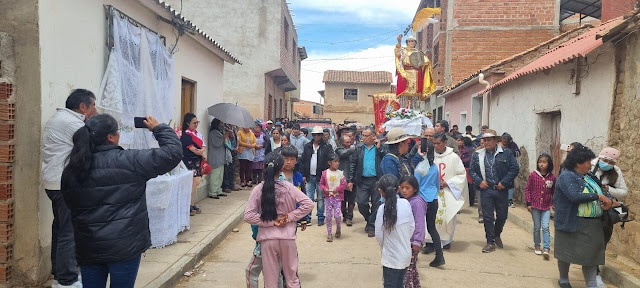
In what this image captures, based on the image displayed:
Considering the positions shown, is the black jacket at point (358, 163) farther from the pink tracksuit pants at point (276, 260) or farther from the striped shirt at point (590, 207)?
the pink tracksuit pants at point (276, 260)

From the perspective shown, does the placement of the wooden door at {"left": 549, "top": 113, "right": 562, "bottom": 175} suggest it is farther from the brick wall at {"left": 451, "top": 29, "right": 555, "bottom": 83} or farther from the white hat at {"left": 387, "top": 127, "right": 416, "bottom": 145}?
the brick wall at {"left": 451, "top": 29, "right": 555, "bottom": 83}

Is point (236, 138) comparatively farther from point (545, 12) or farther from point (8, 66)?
point (545, 12)

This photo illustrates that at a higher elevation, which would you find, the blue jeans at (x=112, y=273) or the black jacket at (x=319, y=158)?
the black jacket at (x=319, y=158)

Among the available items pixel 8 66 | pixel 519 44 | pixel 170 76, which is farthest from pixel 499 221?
pixel 519 44

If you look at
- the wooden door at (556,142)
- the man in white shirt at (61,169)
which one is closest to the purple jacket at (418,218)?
the man in white shirt at (61,169)

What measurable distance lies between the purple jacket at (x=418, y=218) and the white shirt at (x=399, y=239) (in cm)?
13

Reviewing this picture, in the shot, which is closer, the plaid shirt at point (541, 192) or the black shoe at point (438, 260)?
the black shoe at point (438, 260)

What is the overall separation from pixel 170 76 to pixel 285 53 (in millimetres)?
12748

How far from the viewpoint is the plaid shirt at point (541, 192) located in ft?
20.9

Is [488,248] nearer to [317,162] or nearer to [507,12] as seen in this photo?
[317,162]

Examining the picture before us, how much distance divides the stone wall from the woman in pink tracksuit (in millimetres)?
4581

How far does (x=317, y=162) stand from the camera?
27.8 feet

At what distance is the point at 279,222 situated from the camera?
149 inches

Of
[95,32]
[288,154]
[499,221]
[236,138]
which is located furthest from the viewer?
[236,138]
